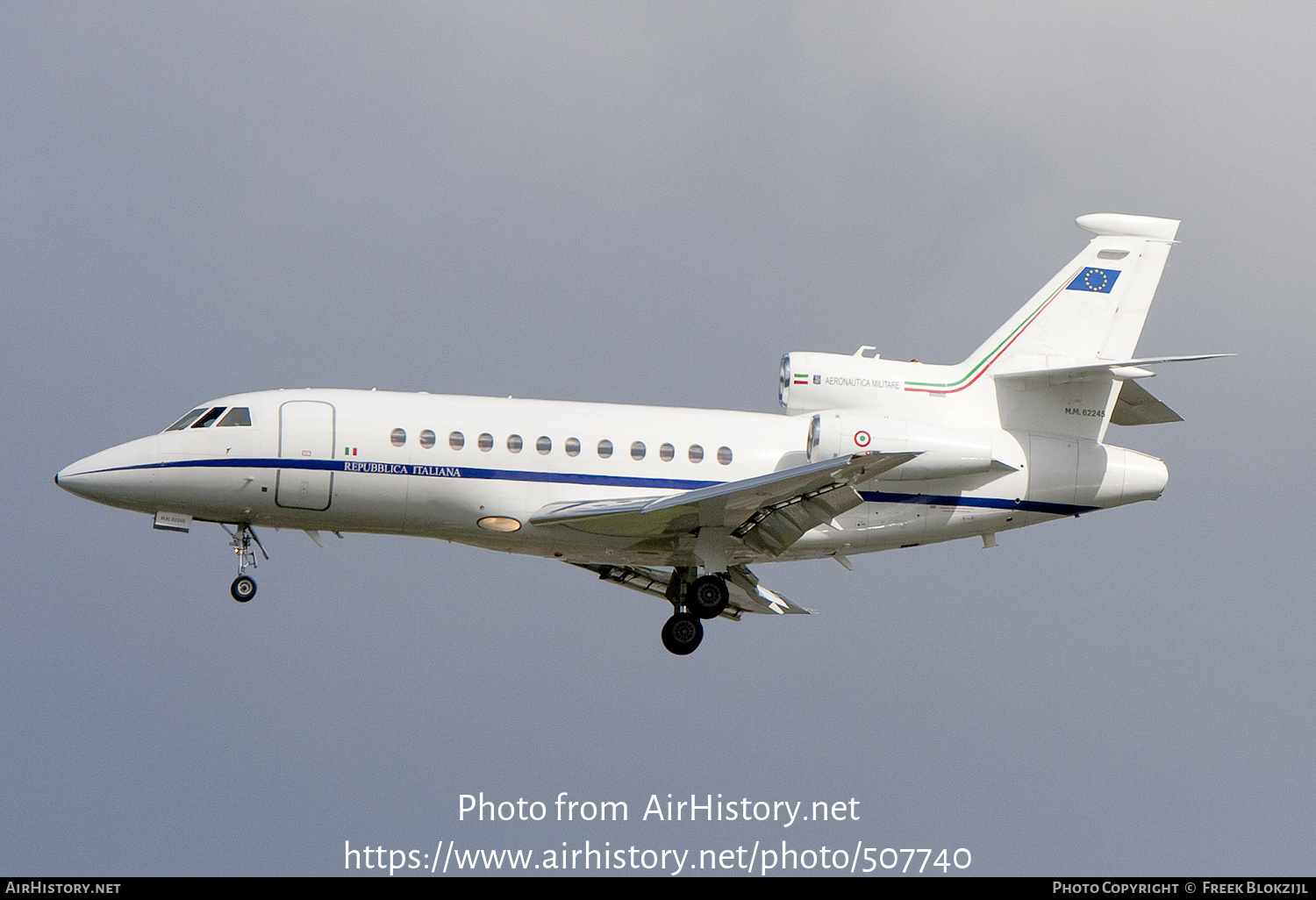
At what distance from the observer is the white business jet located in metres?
25.8

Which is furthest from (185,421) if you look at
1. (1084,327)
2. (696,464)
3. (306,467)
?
(1084,327)

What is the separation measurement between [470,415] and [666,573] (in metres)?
6.06

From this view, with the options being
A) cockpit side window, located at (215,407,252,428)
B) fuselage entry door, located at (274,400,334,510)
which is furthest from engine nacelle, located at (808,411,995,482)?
cockpit side window, located at (215,407,252,428)

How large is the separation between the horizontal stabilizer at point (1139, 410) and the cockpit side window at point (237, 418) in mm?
13659

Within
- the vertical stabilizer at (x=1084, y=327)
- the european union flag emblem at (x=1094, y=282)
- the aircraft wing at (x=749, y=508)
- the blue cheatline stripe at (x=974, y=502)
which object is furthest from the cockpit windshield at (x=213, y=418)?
the european union flag emblem at (x=1094, y=282)

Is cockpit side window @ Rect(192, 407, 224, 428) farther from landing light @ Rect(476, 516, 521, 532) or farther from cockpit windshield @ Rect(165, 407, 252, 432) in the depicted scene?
landing light @ Rect(476, 516, 521, 532)

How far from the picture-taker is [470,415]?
26.4 metres

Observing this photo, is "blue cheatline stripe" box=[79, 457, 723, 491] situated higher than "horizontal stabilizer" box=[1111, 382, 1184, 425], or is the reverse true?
"horizontal stabilizer" box=[1111, 382, 1184, 425]

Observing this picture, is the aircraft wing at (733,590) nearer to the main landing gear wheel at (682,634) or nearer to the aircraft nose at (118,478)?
the main landing gear wheel at (682,634)

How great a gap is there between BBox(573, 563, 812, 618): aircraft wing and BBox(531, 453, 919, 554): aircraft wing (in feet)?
11.7

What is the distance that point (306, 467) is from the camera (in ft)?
84.8

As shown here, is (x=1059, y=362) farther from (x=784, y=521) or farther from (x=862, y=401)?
(x=784, y=521)

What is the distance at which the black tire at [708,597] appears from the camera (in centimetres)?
2717

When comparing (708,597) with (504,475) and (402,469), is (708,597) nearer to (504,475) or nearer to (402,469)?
(504,475)
